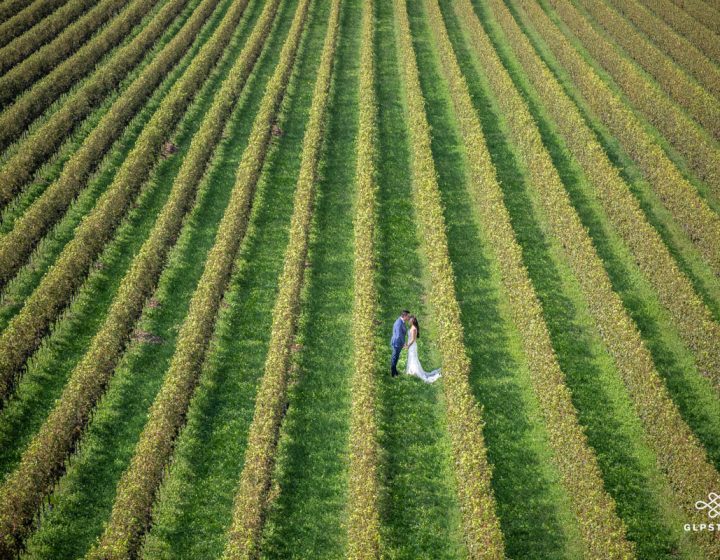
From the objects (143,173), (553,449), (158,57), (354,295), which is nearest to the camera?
(553,449)

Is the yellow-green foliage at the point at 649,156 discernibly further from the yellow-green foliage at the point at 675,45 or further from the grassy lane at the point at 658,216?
the yellow-green foliage at the point at 675,45

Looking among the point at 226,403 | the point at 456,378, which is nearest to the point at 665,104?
→ the point at 456,378

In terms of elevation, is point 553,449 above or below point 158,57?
below

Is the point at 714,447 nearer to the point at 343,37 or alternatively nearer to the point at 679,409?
the point at 679,409

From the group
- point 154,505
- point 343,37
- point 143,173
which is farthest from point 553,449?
point 343,37

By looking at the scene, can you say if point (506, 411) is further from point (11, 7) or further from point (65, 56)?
point (11, 7)

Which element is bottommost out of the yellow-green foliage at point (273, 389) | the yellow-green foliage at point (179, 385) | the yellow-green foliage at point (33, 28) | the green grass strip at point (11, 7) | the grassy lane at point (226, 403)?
the grassy lane at point (226, 403)

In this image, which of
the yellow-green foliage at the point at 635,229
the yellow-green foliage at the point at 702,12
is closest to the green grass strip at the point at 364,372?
the yellow-green foliage at the point at 635,229
